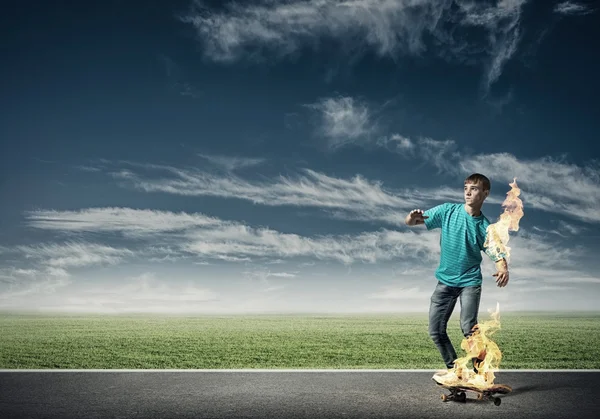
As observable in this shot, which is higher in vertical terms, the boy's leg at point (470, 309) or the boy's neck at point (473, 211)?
the boy's neck at point (473, 211)

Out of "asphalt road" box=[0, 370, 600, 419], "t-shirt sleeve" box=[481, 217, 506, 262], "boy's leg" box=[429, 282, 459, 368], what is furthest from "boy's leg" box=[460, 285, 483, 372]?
"asphalt road" box=[0, 370, 600, 419]

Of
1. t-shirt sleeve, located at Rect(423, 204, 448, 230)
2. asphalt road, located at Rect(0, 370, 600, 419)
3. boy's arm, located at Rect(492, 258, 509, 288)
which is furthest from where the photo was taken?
t-shirt sleeve, located at Rect(423, 204, 448, 230)

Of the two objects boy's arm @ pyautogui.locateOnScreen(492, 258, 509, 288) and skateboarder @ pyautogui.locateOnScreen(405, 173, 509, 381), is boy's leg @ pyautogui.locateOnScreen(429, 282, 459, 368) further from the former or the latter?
boy's arm @ pyautogui.locateOnScreen(492, 258, 509, 288)

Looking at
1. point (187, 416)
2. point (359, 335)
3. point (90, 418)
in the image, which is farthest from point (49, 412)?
point (359, 335)

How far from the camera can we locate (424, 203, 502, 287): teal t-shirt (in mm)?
6414

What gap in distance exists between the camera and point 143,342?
1766cm

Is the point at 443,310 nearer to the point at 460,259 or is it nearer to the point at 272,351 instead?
the point at 460,259

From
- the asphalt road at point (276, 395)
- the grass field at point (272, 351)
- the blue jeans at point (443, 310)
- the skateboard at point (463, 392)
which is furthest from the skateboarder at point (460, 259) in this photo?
the grass field at point (272, 351)

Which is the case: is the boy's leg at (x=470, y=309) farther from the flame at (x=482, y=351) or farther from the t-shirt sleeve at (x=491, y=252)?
the t-shirt sleeve at (x=491, y=252)

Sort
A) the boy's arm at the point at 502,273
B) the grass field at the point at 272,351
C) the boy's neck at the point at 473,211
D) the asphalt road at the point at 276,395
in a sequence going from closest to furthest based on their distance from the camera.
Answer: the asphalt road at the point at 276,395 → the boy's arm at the point at 502,273 → the boy's neck at the point at 473,211 → the grass field at the point at 272,351

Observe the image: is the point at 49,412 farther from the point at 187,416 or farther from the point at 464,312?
the point at 464,312

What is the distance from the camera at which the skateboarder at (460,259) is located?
6328 mm

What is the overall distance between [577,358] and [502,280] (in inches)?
348

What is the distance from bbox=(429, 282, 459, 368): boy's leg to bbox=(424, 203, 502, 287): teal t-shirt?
0.13 meters
